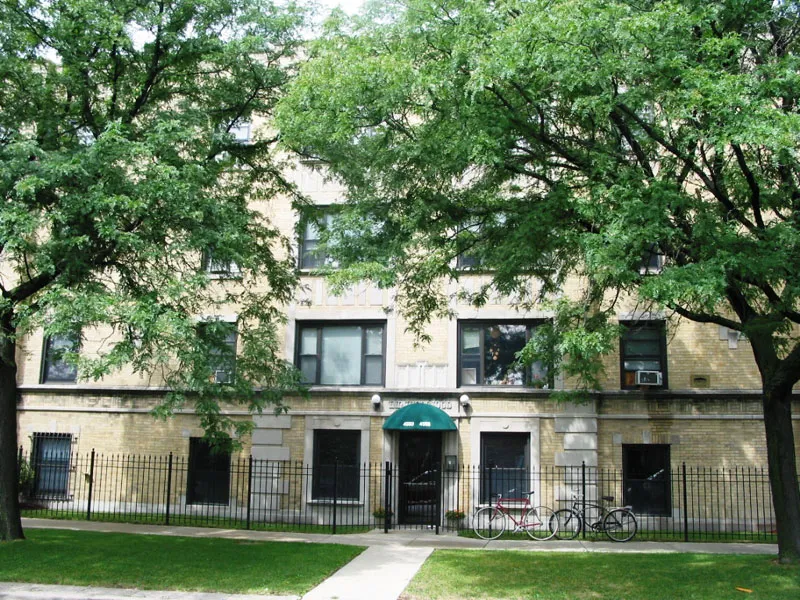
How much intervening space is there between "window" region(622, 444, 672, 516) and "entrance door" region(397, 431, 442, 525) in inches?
186

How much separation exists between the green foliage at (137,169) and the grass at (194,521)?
15.6 feet

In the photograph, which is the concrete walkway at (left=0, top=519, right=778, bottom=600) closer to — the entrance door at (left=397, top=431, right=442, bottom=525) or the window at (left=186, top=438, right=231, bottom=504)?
the entrance door at (left=397, top=431, right=442, bottom=525)

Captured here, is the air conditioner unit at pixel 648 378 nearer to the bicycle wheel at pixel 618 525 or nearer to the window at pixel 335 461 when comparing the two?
the bicycle wheel at pixel 618 525

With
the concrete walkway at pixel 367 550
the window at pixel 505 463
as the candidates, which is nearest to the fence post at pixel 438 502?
the concrete walkway at pixel 367 550

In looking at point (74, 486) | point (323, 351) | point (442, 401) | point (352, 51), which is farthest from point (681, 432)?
point (74, 486)

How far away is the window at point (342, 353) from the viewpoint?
20.3 m

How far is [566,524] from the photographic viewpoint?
17344 mm

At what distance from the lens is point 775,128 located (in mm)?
8625

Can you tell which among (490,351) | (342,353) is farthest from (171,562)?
(490,351)

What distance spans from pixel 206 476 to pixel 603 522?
34.1 ft

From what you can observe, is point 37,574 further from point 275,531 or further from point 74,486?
point 74,486

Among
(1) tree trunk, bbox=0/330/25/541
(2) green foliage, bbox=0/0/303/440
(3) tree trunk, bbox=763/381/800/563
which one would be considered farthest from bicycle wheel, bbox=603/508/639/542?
(1) tree trunk, bbox=0/330/25/541

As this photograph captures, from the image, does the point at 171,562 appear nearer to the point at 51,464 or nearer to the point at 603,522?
the point at 603,522

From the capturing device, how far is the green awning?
18.6m
